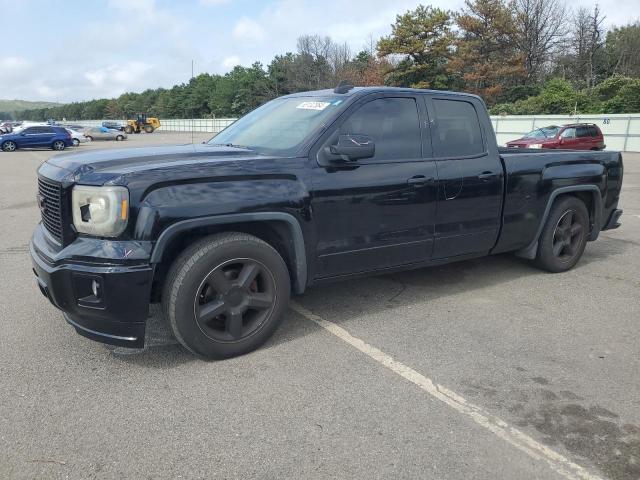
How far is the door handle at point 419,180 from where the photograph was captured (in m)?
4.32

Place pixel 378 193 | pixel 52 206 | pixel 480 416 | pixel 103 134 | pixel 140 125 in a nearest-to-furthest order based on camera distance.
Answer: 1. pixel 480 416
2. pixel 52 206
3. pixel 378 193
4. pixel 103 134
5. pixel 140 125

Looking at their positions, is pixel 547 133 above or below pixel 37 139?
above

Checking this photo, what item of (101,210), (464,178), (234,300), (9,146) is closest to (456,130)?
(464,178)

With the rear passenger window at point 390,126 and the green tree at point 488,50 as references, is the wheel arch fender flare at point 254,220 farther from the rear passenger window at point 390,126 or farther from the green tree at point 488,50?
the green tree at point 488,50

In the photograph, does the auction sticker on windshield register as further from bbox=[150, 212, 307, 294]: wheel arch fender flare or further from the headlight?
the headlight

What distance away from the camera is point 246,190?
354 centimetres

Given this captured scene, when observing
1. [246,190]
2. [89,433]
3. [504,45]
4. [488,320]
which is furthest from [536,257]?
[504,45]

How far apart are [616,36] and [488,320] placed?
5972 cm

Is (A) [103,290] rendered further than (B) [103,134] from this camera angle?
No

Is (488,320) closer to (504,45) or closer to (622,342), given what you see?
(622,342)

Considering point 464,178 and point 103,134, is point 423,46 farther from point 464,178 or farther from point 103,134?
point 464,178

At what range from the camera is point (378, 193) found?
4141 millimetres

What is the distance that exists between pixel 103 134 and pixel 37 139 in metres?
17.0

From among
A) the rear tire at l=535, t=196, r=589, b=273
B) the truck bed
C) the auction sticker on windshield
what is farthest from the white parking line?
the rear tire at l=535, t=196, r=589, b=273
